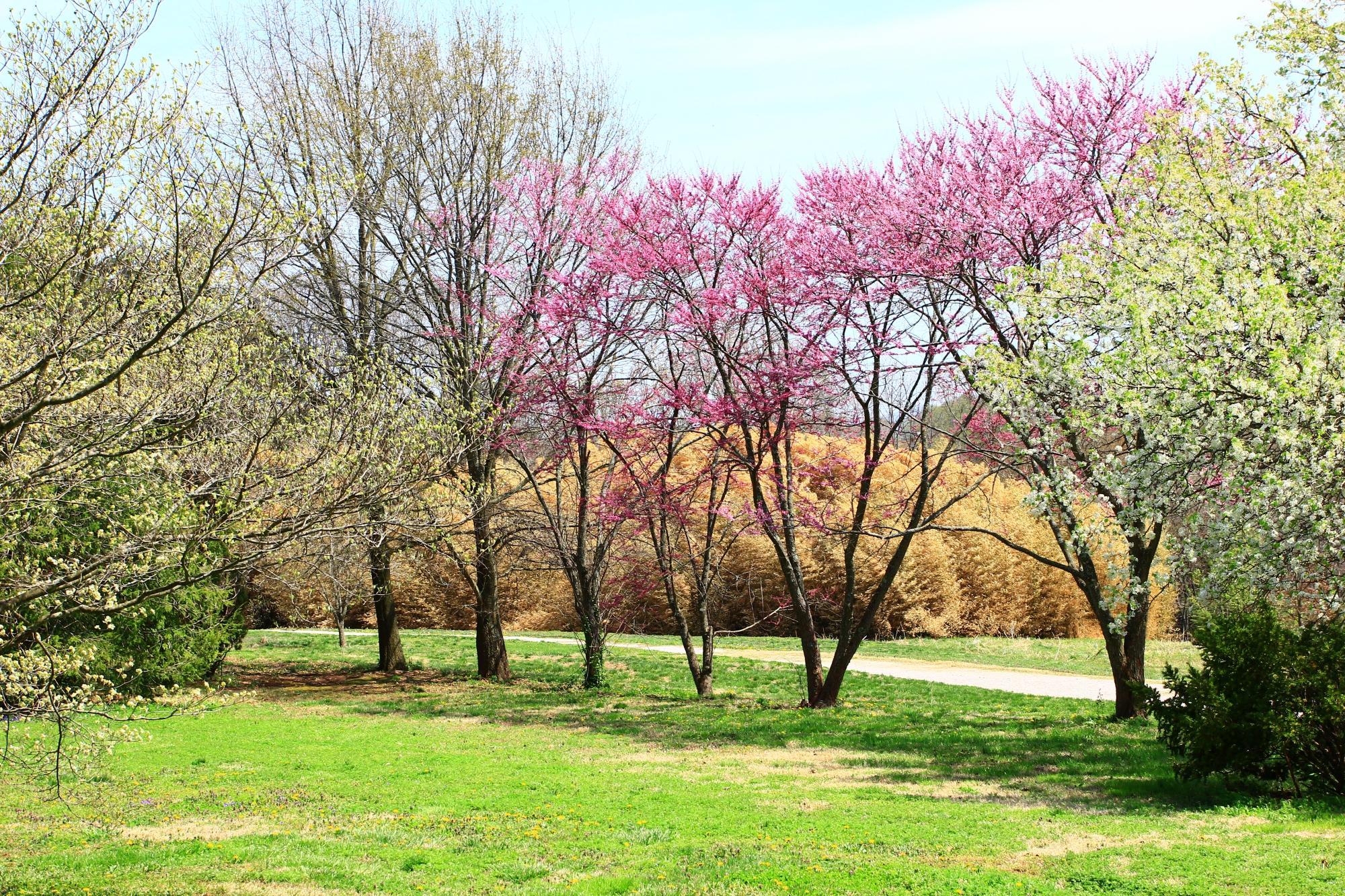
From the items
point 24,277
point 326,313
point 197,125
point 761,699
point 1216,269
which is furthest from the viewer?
point 326,313

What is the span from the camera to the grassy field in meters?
5.81

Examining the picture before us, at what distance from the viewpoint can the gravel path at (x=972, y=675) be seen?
15.9 m

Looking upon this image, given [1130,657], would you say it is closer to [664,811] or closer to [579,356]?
[664,811]

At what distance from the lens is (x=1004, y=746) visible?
34.1 ft

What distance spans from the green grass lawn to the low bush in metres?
11.2

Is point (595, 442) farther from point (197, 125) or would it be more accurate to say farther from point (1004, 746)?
point (197, 125)

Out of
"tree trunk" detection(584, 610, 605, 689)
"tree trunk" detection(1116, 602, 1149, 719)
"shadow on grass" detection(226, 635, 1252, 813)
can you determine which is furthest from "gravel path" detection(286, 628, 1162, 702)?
"tree trunk" detection(584, 610, 605, 689)

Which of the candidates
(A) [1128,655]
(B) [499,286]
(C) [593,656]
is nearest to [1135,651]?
(A) [1128,655]

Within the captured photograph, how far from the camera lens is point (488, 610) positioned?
17438mm

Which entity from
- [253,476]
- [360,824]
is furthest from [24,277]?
[360,824]

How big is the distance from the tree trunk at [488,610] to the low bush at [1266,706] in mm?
11081

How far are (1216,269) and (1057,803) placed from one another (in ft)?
13.5

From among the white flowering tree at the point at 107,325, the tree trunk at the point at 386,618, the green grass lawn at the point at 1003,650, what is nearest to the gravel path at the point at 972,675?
the green grass lawn at the point at 1003,650

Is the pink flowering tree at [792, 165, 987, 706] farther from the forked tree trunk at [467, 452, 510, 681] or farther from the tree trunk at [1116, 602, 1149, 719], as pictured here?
the forked tree trunk at [467, 452, 510, 681]
